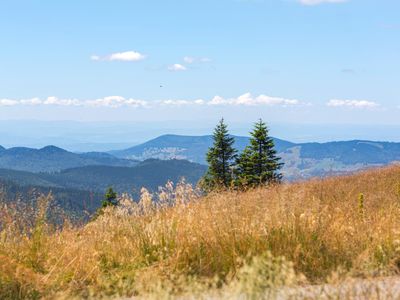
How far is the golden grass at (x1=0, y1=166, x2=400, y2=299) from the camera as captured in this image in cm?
482

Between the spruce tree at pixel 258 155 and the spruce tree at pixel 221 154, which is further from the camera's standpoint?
the spruce tree at pixel 221 154

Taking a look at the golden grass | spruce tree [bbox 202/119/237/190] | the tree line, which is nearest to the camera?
the golden grass

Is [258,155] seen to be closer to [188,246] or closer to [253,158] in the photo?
[253,158]

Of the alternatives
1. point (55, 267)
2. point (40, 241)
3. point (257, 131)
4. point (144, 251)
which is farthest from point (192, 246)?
point (257, 131)

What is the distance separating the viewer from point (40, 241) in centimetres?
591

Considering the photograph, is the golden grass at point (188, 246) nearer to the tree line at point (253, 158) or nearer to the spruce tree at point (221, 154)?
the tree line at point (253, 158)

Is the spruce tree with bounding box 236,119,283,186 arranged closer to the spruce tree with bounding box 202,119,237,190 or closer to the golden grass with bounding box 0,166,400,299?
the spruce tree with bounding box 202,119,237,190

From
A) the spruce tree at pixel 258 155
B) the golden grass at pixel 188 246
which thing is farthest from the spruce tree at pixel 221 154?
the golden grass at pixel 188 246

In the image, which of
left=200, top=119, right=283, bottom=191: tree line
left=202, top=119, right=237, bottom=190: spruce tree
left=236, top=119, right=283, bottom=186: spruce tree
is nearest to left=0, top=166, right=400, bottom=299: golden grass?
left=200, top=119, right=283, bottom=191: tree line

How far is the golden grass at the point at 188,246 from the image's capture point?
15.8 feet

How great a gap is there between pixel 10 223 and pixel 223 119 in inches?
1791

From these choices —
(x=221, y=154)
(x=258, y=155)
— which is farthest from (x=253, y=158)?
(x=221, y=154)

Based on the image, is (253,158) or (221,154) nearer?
(253,158)

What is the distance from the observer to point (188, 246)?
533 cm
